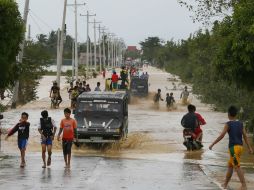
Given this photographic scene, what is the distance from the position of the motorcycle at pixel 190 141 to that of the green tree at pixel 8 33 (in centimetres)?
846

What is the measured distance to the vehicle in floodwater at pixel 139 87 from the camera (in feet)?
207

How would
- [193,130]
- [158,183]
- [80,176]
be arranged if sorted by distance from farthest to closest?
[193,130] → [80,176] → [158,183]

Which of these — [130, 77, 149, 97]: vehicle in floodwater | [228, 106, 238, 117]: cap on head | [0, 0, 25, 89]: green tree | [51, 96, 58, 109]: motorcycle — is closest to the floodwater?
[228, 106, 238, 117]: cap on head

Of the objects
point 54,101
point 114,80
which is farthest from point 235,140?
point 114,80

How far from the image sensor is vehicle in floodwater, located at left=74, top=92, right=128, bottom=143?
25.2m

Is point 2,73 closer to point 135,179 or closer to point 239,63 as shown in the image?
point 239,63

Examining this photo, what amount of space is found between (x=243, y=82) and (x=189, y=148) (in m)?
3.14

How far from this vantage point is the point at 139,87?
63219mm

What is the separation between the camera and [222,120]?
41.2 meters

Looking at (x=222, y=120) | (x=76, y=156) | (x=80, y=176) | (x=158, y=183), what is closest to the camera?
(x=158, y=183)

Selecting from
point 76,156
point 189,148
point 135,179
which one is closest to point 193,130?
point 189,148

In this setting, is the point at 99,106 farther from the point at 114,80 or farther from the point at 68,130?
the point at 114,80

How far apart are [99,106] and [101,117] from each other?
59 centimetres

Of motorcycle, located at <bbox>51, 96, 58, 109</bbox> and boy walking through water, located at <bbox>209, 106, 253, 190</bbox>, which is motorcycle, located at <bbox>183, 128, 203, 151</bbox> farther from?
motorcycle, located at <bbox>51, 96, 58, 109</bbox>
